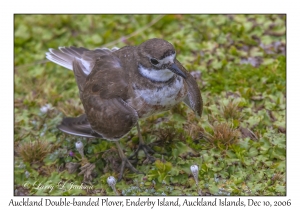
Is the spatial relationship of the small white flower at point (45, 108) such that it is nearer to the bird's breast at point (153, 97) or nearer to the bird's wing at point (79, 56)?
the bird's wing at point (79, 56)

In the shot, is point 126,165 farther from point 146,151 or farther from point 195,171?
point 195,171

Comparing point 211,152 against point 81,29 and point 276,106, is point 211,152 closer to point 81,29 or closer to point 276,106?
point 276,106

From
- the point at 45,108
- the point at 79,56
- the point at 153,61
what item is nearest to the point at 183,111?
the point at 153,61

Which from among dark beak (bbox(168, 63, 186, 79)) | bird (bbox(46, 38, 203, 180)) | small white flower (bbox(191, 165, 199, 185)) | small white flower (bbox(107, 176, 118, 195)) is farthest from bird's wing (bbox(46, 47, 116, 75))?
small white flower (bbox(191, 165, 199, 185))

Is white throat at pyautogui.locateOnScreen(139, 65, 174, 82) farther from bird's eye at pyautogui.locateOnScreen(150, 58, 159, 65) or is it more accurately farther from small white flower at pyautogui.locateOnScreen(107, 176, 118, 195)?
small white flower at pyautogui.locateOnScreen(107, 176, 118, 195)
